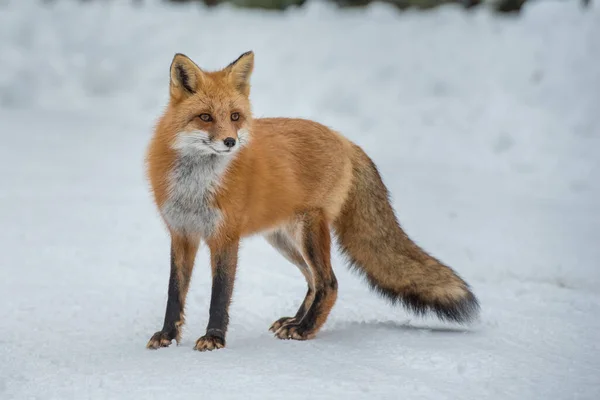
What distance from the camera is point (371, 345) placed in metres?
4.33

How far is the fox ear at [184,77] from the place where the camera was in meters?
4.04

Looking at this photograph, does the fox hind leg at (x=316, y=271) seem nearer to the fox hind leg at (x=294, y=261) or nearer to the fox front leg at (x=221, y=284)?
the fox hind leg at (x=294, y=261)

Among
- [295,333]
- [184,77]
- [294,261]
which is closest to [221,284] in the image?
[295,333]

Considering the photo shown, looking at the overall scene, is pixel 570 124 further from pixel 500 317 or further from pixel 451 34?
pixel 500 317

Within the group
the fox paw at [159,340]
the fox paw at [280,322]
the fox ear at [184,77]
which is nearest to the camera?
the fox ear at [184,77]

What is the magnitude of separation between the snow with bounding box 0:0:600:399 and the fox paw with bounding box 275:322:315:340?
116 mm

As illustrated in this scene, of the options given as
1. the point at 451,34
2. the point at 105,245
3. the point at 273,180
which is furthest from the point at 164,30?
the point at 273,180

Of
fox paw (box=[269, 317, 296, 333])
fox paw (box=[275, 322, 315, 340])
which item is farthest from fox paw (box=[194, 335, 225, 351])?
fox paw (box=[269, 317, 296, 333])

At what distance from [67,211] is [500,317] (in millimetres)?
4014

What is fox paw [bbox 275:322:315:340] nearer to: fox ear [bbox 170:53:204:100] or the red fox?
the red fox

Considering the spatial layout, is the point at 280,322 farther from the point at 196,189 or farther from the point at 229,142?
the point at 229,142

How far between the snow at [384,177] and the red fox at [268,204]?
0.79 feet

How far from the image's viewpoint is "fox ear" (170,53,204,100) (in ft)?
13.3

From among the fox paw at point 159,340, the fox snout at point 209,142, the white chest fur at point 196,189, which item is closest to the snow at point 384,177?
the fox paw at point 159,340
